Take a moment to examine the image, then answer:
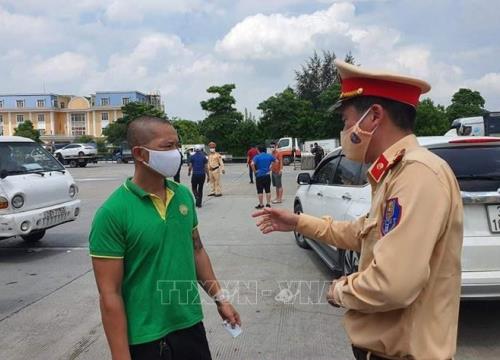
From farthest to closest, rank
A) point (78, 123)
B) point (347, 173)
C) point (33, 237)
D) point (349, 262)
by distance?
1. point (78, 123)
2. point (33, 237)
3. point (347, 173)
4. point (349, 262)

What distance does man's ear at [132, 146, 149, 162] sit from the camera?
7.99ft

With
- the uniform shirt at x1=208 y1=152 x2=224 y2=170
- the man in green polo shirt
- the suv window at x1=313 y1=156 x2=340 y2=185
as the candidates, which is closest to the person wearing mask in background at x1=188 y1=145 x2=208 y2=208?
the uniform shirt at x1=208 y1=152 x2=224 y2=170

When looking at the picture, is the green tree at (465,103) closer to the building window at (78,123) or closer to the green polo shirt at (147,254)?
the green polo shirt at (147,254)

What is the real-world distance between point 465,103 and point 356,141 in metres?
63.1

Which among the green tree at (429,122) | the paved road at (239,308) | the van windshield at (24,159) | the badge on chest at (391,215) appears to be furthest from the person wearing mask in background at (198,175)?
the green tree at (429,122)

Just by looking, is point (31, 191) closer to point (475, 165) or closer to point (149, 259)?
point (149, 259)

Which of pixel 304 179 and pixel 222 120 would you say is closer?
pixel 304 179

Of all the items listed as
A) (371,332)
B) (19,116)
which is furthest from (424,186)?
(19,116)

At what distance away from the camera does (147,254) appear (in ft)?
7.48

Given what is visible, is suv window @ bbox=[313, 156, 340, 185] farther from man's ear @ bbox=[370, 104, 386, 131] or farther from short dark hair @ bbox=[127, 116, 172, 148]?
man's ear @ bbox=[370, 104, 386, 131]

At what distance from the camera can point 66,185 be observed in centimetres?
873

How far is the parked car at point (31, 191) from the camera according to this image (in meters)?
7.49

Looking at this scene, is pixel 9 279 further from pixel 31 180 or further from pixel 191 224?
pixel 191 224

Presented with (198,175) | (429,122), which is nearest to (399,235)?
(198,175)
